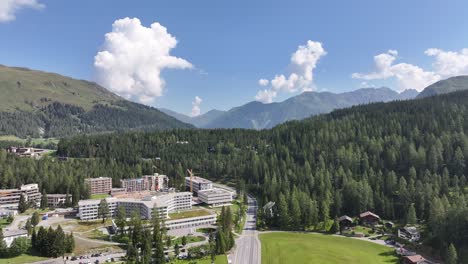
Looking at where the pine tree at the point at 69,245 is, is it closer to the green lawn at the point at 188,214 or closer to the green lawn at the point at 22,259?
the green lawn at the point at 22,259

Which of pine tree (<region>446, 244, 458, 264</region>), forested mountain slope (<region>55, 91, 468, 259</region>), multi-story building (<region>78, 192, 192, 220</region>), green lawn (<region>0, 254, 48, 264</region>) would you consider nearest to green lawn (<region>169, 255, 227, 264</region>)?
green lawn (<region>0, 254, 48, 264</region>)

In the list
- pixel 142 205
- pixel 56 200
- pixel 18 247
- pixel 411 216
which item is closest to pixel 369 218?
pixel 411 216

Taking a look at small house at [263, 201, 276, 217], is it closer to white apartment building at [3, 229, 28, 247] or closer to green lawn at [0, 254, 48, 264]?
green lawn at [0, 254, 48, 264]

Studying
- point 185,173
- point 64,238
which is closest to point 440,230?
point 64,238

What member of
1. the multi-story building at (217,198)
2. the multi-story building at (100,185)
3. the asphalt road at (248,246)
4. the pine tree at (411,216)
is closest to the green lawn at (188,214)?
the multi-story building at (217,198)

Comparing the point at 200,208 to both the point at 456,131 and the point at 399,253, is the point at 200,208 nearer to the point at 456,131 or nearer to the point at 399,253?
the point at 399,253
